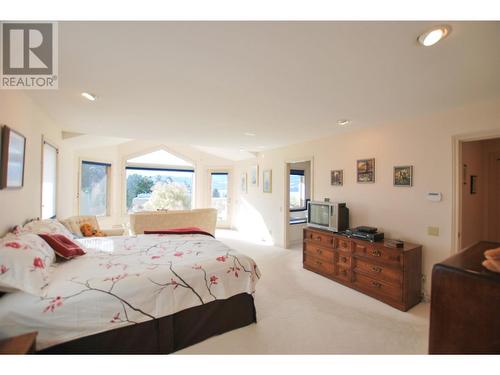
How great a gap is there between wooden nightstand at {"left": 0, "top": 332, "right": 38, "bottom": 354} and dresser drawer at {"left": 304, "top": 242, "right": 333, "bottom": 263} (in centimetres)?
318

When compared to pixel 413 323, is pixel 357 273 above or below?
above

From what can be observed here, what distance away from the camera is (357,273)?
289 cm

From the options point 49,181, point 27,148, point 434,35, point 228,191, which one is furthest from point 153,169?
point 434,35

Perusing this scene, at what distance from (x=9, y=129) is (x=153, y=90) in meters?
1.25

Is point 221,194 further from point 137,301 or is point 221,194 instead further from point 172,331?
point 137,301

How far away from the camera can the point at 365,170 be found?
3.26m

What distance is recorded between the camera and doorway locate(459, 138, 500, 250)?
116 inches

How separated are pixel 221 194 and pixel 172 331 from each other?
5609 mm

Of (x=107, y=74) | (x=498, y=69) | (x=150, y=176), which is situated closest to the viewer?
(x=498, y=69)

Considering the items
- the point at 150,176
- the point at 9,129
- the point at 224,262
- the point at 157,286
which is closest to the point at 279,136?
the point at 224,262

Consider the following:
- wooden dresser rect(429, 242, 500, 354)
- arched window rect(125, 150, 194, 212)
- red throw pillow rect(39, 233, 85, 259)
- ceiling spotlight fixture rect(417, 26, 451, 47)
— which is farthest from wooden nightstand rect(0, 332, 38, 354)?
arched window rect(125, 150, 194, 212)

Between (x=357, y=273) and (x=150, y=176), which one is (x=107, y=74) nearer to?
(x=357, y=273)

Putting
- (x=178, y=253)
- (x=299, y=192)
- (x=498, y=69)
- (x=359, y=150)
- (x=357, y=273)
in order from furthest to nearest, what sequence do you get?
(x=299, y=192) → (x=359, y=150) → (x=357, y=273) → (x=178, y=253) → (x=498, y=69)
